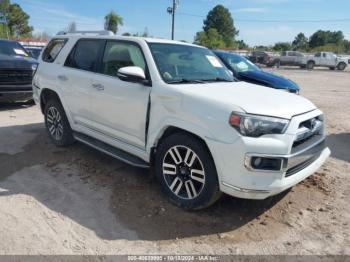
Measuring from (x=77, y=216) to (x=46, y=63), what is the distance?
3247mm

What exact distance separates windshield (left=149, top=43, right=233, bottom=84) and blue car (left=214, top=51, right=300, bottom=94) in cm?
418

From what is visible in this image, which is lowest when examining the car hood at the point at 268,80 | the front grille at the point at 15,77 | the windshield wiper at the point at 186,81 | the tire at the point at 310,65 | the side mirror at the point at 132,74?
the tire at the point at 310,65

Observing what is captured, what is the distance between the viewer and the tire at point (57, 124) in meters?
5.69

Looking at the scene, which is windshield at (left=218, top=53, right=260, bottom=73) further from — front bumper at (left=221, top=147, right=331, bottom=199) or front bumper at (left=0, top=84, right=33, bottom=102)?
front bumper at (left=221, top=147, right=331, bottom=199)

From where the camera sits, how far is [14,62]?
30.2ft

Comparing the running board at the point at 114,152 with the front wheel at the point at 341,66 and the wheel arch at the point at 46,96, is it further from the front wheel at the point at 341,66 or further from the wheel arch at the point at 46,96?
the front wheel at the point at 341,66

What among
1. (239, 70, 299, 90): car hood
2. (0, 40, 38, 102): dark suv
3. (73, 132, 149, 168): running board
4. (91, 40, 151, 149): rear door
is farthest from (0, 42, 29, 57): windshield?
(91, 40, 151, 149): rear door

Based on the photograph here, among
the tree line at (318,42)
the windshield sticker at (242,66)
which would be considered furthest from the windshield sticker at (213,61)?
the tree line at (318,42)

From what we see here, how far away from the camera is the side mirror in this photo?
3.96 m

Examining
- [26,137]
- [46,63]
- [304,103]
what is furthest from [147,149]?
[26,137]

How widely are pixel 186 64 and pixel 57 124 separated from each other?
265 cm

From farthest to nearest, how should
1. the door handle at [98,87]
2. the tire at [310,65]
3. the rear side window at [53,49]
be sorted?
1. the tire at [310,65]
2. the rear side window at [53,49]
3. the door handle at [98,87]

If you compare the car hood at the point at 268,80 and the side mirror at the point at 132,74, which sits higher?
the side mirror at the point at 132,74

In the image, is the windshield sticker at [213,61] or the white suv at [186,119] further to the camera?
the windshield sticker at [213,61]
